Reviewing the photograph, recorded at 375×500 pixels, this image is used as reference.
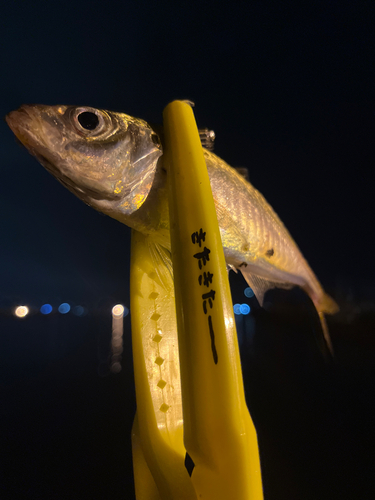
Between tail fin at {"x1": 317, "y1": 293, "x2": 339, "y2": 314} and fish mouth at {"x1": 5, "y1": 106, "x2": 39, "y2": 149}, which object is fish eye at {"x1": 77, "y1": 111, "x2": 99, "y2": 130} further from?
tail fin at {"x1": 317, "y1": 293, "x2": 339, "y2": 314}

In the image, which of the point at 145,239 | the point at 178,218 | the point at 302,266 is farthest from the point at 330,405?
the point at 178,218

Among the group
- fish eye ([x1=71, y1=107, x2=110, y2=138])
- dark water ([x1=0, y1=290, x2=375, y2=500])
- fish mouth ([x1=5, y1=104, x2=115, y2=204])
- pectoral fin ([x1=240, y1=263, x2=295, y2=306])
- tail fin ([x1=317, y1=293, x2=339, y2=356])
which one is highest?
fish eye ([x1=71, y1=107, x2=110, y2=138])

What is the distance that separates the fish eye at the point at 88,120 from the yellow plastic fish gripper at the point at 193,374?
11.0 inches

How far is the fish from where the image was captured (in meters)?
0.88

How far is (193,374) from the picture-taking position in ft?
2.41

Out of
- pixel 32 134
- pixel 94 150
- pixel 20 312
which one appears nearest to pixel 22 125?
pixel 32 134

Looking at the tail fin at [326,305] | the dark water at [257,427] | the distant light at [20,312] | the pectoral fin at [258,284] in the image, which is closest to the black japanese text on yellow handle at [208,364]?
the pectoral fin at [258,284]

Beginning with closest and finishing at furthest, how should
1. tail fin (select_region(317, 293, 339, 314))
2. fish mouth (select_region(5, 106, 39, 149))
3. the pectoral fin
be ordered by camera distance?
fish mouth (select_region(5, 106, 39, 149)), the pectoral fin, tail fin (select_region(317, 293, 339, 314))

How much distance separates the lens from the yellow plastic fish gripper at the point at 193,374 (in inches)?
28.2

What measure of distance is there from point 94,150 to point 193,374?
2.84 feet

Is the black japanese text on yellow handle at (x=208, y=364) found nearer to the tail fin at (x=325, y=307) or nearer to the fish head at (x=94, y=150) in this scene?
the fish head at (x=94, y=150)

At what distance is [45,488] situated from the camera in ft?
6.31

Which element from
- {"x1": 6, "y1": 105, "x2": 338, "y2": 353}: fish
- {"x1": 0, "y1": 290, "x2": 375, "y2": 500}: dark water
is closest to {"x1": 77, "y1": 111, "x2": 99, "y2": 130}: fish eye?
{"x1": 6, "y1": 105, "x2": 338, "y2": 353}: fish

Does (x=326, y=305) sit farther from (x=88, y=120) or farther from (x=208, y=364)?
(x=88, y=120)
